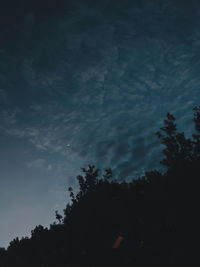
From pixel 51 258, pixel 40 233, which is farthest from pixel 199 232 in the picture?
pixel 40 233

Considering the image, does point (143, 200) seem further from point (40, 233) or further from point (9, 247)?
point (9, 247)

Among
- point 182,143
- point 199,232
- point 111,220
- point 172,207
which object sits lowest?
point 199,232

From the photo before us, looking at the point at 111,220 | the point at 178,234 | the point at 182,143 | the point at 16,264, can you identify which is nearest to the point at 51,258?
the point at 16,264

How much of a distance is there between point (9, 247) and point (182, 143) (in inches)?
910

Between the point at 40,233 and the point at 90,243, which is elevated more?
the point at 40,233

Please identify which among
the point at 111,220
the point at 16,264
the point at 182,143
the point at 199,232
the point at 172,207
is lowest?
the point at 199,232

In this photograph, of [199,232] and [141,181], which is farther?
[141,181]

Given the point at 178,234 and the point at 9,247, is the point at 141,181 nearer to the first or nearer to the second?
the point at 178,234

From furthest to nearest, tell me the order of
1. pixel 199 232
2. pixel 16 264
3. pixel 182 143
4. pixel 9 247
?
pixel 9 247
pixel 16 264
pixel 182 143
pixel 199 232

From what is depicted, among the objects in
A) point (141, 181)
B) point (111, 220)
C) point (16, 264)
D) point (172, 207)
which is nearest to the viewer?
point (172, 207)

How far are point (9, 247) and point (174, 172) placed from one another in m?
22.4

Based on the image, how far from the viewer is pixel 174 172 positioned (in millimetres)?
14570

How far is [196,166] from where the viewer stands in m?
13.9

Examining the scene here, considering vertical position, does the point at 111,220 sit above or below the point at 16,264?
below
